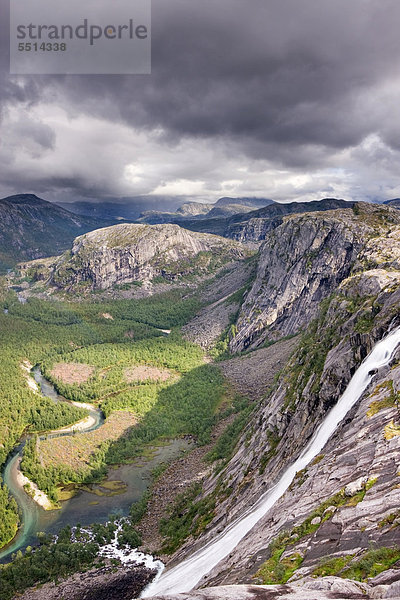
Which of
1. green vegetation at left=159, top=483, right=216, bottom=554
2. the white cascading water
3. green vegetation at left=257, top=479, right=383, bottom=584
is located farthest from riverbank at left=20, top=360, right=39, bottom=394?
green vegetation at left=257, top=479, right=383, bottom=584

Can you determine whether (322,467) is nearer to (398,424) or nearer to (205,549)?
(398,424)

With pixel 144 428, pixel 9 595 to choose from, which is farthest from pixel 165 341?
pixel 9 595

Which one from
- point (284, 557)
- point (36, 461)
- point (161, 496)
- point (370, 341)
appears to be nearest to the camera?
point (284, 557)

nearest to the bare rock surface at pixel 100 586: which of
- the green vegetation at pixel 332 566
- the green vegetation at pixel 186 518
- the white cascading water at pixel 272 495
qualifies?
the white cascading water at pixel 272 495

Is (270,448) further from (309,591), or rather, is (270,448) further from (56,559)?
(56,559)

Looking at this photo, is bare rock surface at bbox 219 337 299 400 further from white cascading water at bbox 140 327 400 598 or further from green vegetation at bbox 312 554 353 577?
green vegetation at bbox 312 554 353 577

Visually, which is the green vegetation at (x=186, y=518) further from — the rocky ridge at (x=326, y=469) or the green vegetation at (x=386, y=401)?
the green vegetation at (x=386, y=401)
